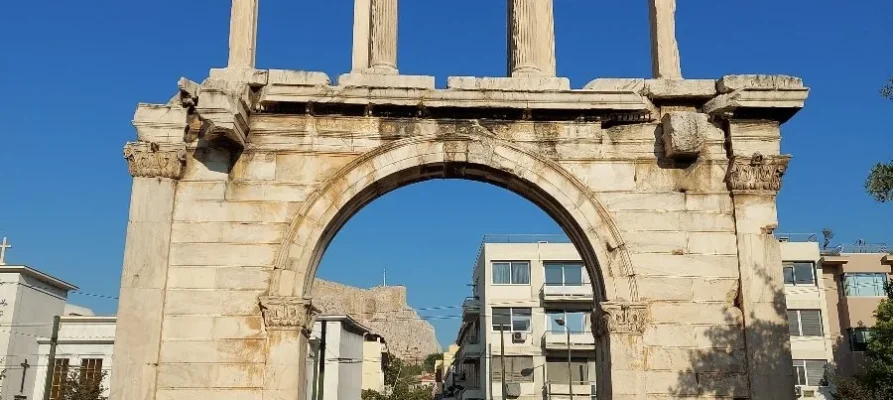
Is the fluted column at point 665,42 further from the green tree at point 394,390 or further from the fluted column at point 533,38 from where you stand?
the green tree at point 394,390

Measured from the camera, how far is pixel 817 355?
3297cm

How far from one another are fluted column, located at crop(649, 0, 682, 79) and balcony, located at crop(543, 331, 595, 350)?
23345 millimetres

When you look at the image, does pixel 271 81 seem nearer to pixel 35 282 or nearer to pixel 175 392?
pixel 175 392

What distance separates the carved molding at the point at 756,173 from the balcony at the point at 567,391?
22889 mm

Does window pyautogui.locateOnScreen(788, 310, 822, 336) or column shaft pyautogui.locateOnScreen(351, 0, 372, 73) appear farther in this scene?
window pyautogui.locateOnScreen(788, 310, 822, 336)

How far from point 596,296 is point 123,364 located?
6.77 m

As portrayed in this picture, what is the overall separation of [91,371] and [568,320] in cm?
1916

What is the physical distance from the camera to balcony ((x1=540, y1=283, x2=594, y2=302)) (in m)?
35.3

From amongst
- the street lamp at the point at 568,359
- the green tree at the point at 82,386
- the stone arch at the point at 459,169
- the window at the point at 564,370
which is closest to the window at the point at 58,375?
the green tree at the point at 82,386

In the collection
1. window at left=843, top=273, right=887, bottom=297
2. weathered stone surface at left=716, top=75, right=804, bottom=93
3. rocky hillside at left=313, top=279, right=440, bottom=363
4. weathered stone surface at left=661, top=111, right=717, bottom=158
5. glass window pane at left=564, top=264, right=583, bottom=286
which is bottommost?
weathered stone surface at left=661, top=111, right=717, bottom=158

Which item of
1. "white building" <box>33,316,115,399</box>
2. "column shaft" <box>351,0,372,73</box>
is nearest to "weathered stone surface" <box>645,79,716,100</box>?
"column shaft" <box>351,0,372,73</box>

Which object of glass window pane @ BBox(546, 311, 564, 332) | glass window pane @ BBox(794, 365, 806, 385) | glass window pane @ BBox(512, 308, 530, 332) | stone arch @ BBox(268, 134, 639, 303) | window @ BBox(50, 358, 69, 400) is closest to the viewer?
stone arch @ BBox(268, 134, 639, 303)

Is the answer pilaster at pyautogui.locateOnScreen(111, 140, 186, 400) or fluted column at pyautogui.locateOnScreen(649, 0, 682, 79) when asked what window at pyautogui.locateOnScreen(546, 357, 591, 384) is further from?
pilaster at pyautogui.locateOnScreen(111, 140, 186, 400)

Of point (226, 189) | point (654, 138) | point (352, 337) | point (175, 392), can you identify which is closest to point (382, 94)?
point (226, 189)
